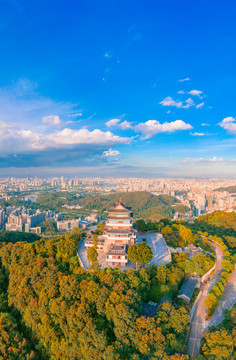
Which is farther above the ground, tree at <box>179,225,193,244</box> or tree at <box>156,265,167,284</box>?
tree at <box>179,225,193,244</box>

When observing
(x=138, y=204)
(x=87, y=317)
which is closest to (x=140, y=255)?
(x=87, y=317)

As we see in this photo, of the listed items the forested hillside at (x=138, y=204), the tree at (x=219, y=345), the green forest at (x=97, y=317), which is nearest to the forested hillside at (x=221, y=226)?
the green forest at (x=97, y=317)

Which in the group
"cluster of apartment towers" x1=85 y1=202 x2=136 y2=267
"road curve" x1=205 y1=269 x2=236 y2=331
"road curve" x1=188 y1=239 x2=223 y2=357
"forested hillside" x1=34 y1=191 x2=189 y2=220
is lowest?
"forested hillside" x1=34 y1=191 x2=189 y2=220

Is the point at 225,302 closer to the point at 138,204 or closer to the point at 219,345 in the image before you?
the point at 219,345

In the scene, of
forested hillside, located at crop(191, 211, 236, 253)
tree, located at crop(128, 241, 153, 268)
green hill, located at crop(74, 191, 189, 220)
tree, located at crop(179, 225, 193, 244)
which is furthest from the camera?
green hill, located at crop(74, 191, 189, 220)

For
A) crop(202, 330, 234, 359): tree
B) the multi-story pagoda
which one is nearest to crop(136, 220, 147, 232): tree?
the multi-story pagoda

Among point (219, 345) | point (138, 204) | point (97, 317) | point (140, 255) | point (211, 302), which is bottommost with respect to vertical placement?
point (138, 204)

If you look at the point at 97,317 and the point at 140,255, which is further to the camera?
the point at 140,255

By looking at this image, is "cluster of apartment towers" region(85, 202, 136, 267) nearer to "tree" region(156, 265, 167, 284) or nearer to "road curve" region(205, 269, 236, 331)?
"tree" region(156, 265, 167, 284)

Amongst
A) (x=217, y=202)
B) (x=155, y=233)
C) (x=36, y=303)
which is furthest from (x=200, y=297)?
(x=217, y=202)
